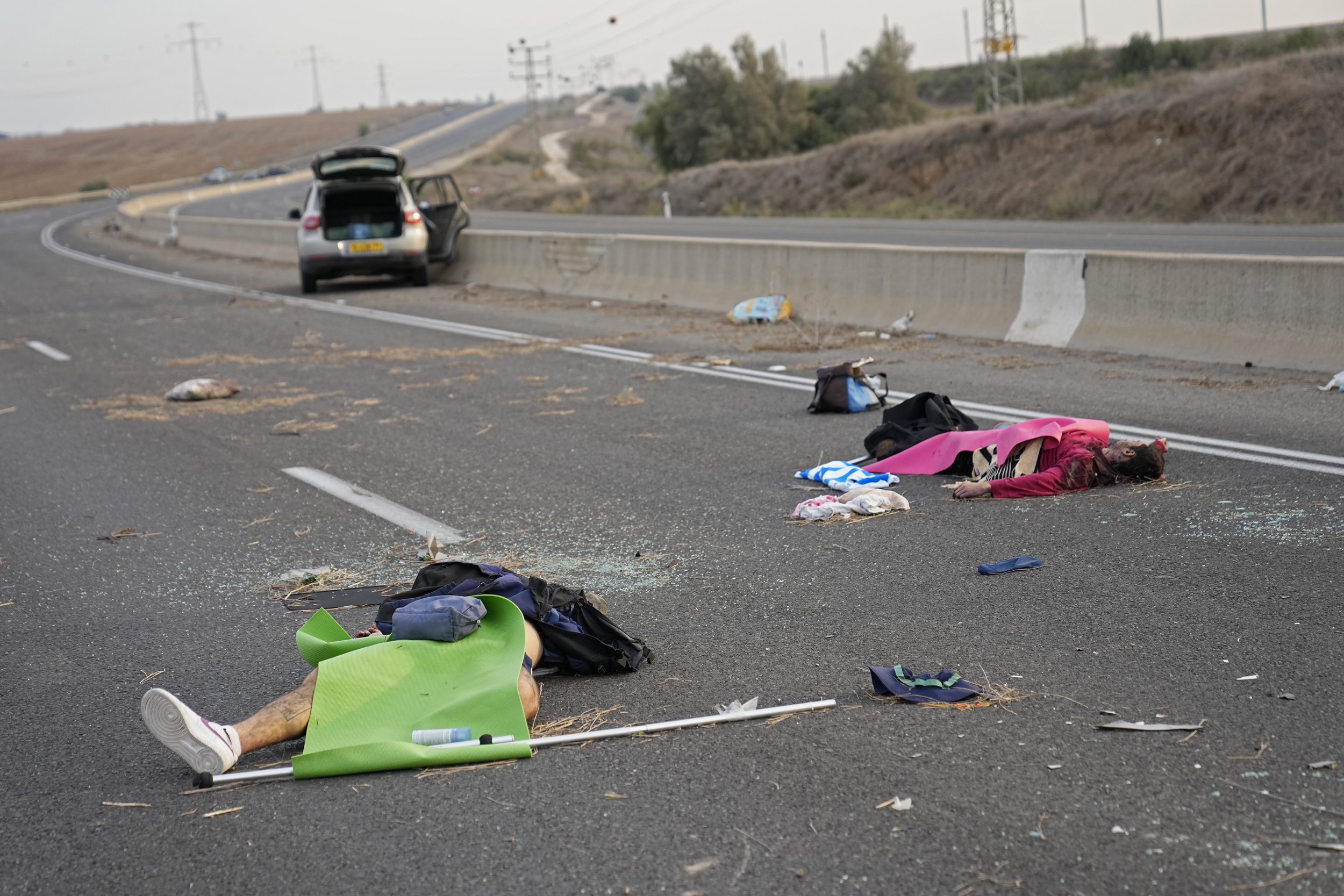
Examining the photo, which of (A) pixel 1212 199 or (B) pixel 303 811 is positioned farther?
(A) pixel 1212 199

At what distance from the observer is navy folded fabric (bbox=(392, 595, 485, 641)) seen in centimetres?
397

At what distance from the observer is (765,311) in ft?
46.8

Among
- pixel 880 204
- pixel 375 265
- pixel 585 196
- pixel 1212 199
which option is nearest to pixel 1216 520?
pixel 375 265

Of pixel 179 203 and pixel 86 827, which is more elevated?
pixel 179 203

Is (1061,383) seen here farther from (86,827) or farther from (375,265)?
(375,265)

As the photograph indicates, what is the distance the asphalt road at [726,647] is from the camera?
2988mm

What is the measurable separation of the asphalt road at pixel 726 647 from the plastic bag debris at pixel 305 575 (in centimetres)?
15

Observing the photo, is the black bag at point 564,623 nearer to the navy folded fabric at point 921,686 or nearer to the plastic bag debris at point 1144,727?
the navy folded fabric at point 921,686

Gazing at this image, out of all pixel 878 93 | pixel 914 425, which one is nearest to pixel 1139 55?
pixel 878 93

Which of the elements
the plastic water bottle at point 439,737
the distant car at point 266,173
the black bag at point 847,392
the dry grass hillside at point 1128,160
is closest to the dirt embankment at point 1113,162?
the dry grass hillside at point 1128,160

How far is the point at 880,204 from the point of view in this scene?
38.5 meters

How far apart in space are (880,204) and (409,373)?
95.0 feet

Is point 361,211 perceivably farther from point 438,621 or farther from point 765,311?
point 438,621

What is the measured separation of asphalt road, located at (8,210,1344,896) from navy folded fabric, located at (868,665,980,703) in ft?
0.23
